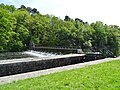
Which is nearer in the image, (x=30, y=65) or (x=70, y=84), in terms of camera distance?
(x=70, y=84)

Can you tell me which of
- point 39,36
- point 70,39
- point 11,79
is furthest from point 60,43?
point 11,79

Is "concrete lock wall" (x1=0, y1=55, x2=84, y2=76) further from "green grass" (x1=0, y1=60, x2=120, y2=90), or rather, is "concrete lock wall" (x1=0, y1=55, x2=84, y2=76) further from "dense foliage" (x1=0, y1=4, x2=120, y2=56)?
"dense foliage" (x1=0, y1=4, x2=120, y2=56)

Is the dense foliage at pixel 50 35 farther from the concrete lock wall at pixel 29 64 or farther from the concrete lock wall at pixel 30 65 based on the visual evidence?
the concrete lock wall at pixel 30 65

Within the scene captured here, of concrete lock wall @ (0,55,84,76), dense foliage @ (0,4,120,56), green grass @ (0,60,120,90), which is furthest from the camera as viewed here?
dense foliage @ (0,4,120,56)

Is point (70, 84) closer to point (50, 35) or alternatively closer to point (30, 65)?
point (30, 65)

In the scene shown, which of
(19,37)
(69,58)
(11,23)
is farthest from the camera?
(19,37)

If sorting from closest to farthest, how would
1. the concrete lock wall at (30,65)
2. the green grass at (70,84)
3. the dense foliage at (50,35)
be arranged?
the green grass at (70,84) < the concrete lock wall at (30,65) < the dense foliage at (50,35)

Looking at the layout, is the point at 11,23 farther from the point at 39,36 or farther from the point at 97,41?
the point at 97,41

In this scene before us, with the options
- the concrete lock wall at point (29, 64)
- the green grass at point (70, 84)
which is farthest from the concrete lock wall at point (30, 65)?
the green grass at point (70, 84)

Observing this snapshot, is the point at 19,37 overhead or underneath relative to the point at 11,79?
overhead

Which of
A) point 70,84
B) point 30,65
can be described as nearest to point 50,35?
point 30,65

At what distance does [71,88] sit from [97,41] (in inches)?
1192

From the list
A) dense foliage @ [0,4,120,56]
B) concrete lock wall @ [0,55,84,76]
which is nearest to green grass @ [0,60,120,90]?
concrete lock wall @ [0,55,84,76]

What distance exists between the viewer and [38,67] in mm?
13000
